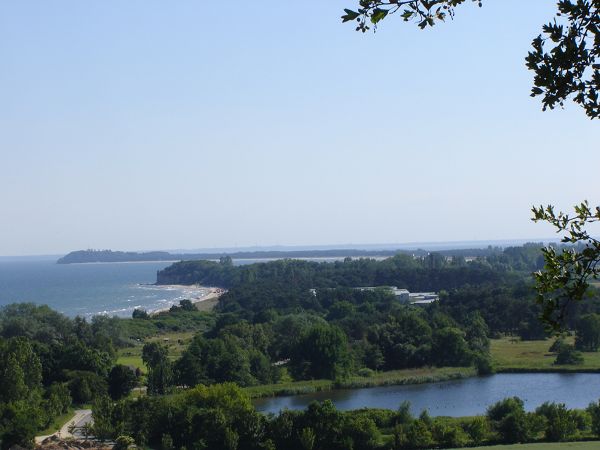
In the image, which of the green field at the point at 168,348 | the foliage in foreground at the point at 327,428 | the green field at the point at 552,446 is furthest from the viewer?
the green field at the point at 168,348

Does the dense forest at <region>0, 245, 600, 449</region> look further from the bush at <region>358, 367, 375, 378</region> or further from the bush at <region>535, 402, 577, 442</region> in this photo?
the bush at <region>358, 367, 375, 378</region>

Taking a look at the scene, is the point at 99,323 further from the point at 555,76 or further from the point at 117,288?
the point at 117,288

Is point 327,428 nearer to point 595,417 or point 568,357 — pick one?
point 595,417

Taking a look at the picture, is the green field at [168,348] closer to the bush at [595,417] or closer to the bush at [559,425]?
the bush at [559,425]

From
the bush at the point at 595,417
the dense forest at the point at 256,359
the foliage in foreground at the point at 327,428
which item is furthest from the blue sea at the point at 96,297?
the bush at the point at 595,417

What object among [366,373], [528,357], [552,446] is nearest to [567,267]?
[552,446]

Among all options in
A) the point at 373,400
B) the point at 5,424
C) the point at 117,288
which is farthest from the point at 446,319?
the point at 117,288
